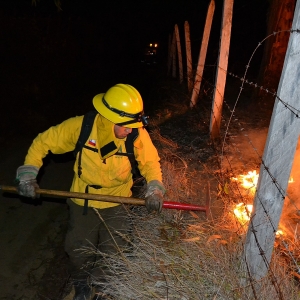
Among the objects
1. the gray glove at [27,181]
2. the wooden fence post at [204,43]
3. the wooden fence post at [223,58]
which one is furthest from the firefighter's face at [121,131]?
the wooden fence post at [204,43]

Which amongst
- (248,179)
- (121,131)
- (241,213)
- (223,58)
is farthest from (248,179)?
(121,131)

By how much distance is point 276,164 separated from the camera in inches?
89.9

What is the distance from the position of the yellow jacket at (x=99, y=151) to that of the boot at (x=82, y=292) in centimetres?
100

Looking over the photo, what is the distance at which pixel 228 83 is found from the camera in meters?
12.4

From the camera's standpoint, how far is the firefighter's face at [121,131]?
10.0ft

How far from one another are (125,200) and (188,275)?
0.85 meters

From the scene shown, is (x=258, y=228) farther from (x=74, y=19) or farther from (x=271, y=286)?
(x=74, y=19)

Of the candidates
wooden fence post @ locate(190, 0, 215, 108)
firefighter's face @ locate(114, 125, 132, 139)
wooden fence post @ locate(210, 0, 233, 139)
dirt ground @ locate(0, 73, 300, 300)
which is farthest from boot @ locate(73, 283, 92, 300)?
wooden fence post @ locate(190, 0, 215, 108)

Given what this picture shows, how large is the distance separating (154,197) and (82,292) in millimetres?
1291

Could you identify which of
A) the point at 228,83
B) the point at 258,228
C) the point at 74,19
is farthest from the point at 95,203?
the point at 74,19

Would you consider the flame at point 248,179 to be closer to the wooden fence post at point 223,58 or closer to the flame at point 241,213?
the flame at point 241,213

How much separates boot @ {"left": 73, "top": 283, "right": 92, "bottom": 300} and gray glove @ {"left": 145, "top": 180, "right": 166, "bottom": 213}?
1111mm

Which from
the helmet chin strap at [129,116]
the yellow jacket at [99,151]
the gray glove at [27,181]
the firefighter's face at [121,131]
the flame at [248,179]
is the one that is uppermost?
the helmet chin strap at [129,116]

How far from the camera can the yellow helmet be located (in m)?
2.98
